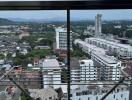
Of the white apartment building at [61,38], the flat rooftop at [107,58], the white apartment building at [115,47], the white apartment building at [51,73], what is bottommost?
the white apartment building at [51,73]

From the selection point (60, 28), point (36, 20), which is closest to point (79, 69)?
point (60, 28)

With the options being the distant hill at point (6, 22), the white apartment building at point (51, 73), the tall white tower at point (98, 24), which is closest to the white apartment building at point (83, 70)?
the white apartment building at point (51, 73)

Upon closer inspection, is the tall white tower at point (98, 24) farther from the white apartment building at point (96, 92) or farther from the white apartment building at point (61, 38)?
the white apartment building at point (96, 92)

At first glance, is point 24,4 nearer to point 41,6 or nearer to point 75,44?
point 41,6

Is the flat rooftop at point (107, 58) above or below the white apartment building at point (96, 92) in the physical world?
above

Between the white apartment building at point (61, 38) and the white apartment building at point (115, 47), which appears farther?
the white apartment building at point (115, 47)

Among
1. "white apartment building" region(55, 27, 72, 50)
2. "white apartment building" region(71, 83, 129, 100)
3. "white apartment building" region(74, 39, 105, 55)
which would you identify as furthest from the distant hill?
"white apartment building" region(71, 83, 129, 100)

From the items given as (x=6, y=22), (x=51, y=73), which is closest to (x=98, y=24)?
(x=51, y=73)

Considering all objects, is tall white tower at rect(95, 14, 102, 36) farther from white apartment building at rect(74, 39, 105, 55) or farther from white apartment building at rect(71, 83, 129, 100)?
white apartment building at rect(71, 83, 129, 100)
